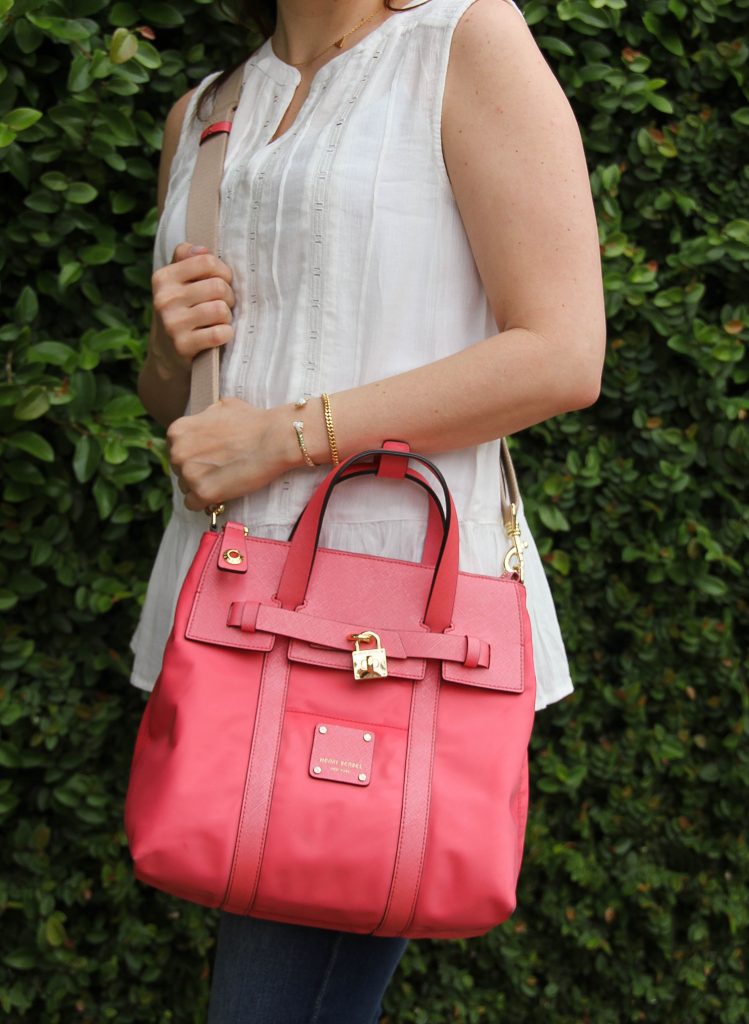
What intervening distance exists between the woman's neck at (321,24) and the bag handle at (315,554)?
0.63 metres

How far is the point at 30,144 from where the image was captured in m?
2.00

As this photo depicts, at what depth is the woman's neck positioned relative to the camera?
4.62 ft

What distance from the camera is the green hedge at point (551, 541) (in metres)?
1.99

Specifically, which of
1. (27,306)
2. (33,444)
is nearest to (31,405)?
(33,444)

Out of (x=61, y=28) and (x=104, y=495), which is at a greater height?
(x=61, y=28)

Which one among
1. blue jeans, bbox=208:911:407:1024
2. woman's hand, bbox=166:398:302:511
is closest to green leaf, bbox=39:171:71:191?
woman's hand, bbox=166:398:302:511

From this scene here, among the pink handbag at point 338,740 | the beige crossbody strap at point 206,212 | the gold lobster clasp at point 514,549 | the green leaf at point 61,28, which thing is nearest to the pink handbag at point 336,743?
the pink handbag at point 338,740

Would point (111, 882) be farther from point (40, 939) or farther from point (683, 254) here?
point (683, 254)

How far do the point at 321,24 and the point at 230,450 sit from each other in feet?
2.07

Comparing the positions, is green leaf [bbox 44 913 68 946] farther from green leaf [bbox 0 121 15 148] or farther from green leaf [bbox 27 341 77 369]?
green leaf [bbox 0 121 15 148]

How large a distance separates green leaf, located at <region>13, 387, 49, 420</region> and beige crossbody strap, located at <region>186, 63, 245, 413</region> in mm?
543

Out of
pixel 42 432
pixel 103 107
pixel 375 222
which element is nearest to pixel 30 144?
pixel 103 107

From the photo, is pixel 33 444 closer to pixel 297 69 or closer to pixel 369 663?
pixel 297 69

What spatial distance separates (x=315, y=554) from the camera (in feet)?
3.89
